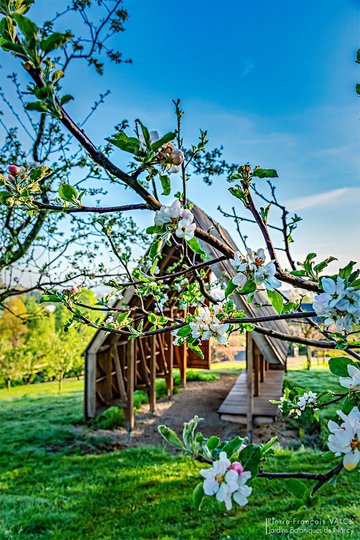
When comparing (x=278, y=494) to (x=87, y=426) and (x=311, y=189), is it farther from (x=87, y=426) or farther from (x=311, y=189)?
(x=87, y=426)

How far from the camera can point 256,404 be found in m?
5.71

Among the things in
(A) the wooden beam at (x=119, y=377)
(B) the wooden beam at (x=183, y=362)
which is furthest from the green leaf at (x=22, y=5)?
(B) the wooden beam at (x=183, y=362)

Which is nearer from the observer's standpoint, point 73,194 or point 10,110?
point 73,194

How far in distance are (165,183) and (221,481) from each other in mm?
598

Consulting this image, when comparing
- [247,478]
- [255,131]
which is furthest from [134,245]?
[247,478]

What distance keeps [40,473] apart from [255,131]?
440 centimetres

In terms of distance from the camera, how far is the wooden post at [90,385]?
5.93 metres

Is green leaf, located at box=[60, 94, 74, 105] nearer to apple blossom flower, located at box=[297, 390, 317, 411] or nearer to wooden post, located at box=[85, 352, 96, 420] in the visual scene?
apple blossom flower, located at box=[297, 390, 317, 411]

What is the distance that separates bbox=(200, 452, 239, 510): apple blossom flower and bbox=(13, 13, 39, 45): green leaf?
0.74 metres

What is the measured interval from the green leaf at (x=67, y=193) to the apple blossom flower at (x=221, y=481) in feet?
1.98

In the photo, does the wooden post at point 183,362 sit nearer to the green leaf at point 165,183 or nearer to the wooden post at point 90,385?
Result: the wooden post at point 90,385

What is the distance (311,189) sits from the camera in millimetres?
2574

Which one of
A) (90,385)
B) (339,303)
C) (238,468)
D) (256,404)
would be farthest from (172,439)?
(90,385)

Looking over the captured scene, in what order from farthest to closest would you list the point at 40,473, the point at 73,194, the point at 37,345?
the point at 37,345 < the point at 40,473 < the point at 73,194
